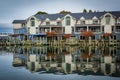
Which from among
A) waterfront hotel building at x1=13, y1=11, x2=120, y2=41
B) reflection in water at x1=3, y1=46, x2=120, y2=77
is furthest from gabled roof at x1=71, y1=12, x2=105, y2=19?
reflection in water at x1=3, y1=46, x2=120, y2=77

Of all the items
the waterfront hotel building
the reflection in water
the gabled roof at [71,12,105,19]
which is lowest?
the reflection in water

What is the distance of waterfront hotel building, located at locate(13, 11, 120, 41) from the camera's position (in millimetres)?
79500

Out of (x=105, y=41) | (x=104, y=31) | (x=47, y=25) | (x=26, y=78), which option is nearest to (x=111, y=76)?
(x=26, y=78)

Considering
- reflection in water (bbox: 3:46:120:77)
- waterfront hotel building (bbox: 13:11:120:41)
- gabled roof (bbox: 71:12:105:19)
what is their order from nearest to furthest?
reflection in water (bbox: 3:46:120:77) → waterfront hotel building (bbox: 13:11:120:41) → gabled roof (bbox: 71:12:105:19)

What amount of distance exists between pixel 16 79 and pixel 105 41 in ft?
178

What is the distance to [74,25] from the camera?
270 feet

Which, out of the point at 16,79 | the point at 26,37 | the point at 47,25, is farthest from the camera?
the point at 26,37

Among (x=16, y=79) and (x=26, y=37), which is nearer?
(x=16, y=79)

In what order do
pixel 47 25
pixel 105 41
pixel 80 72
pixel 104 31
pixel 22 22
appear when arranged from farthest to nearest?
1. pixel 22 22
2. pixel 47 25
3. pixel 104 31
4. pixel 105 41
5. pixel 80 72

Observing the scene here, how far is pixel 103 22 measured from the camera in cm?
8000

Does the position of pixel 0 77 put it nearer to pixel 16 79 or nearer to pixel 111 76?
pixel 16 79

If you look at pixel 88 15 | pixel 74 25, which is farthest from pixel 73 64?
pixel 88 15

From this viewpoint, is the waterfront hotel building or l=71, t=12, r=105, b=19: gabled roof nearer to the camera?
the waterfront hotel building

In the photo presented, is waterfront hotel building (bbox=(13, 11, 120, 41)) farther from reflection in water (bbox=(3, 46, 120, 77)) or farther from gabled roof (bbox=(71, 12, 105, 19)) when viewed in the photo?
reflection in water (bbox=(3, 46, 120, 77))
